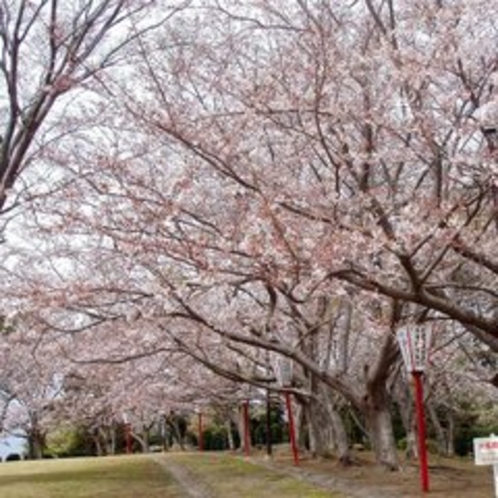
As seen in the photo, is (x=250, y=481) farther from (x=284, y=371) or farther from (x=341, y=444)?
(x=284, y=371)

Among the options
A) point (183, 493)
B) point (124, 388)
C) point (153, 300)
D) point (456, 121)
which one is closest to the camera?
point (456, 121)

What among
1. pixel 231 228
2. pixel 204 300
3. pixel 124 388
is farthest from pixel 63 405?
pixel 231 228

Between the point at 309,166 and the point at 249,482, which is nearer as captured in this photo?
the point at 309,166

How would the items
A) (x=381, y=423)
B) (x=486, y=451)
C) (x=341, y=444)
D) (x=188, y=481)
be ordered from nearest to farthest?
(x=486, y=451), (x=381, y=423), (x=188, y=481), (x=341, y=444)

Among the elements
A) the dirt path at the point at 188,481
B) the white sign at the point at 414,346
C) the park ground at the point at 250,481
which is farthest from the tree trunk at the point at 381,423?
the dirt path at the point at 188,481

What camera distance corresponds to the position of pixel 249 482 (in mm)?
14531

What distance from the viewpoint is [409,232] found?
26.8ft

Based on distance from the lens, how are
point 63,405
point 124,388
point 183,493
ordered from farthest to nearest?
point 63,405
point 124,388
point 183,493

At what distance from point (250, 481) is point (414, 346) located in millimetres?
4795

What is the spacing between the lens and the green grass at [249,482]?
12180 millimetres

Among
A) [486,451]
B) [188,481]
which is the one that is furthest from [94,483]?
[486,451]

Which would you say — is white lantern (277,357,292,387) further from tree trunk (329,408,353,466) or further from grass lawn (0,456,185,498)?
grass lawn (0,456,185,498)

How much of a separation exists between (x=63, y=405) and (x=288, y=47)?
2661 cm

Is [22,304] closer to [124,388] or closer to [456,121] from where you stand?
[456,121]
